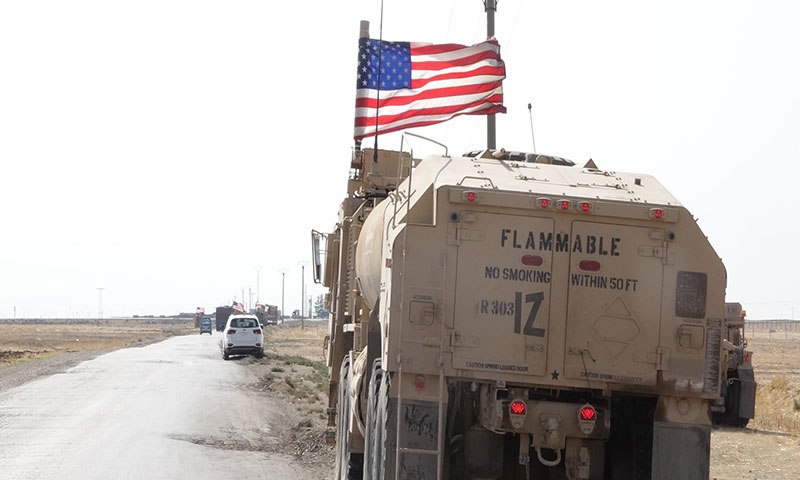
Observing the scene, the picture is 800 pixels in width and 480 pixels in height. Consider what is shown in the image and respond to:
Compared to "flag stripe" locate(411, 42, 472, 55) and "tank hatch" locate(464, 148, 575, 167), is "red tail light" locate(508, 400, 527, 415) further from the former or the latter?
"flag stripe" locate(411, 42, 472, 55)

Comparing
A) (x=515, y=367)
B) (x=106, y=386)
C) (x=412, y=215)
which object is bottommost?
(x=106, y=386)

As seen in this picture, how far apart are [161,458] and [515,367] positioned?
24.0ft

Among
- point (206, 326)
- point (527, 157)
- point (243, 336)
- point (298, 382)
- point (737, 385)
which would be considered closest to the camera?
point (527, 157)

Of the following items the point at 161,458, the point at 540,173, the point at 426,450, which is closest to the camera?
the point at 426,450

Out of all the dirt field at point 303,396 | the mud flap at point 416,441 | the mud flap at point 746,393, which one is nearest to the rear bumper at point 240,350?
the dirt field at point 303,396

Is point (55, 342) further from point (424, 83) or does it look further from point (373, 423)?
point (373, 423)

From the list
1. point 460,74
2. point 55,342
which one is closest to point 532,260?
point 460,74

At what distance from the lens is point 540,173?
28.1 feet

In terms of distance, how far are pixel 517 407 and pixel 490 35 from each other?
38.1 ft

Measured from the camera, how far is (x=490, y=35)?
1816 cm

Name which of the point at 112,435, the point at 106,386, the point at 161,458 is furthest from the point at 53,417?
the point at 106,386

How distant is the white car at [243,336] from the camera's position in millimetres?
41688

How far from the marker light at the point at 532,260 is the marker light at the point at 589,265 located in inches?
11.9

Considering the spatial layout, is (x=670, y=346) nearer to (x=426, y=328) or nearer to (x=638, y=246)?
(x=638, y=246)
